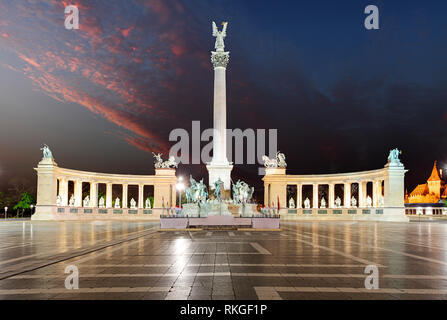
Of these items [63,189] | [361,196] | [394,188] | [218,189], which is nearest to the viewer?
[218,189]

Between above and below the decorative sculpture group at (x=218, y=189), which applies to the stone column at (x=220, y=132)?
above

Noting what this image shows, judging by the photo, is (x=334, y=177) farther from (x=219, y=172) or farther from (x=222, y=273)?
(x=222, y=273)

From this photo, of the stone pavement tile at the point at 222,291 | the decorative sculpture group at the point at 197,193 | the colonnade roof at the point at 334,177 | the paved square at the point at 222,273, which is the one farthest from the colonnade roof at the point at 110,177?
the stone pavement tile at the point at 222,291

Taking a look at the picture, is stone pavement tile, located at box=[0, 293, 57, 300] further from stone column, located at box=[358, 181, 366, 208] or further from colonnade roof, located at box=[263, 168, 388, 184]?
stone column, located at box=[358, 181, 366, 208]

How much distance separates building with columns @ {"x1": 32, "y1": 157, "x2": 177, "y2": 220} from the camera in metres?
81.6

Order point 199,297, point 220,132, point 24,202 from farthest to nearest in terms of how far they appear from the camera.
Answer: point 24,202 < point 220,132 < point 199,297

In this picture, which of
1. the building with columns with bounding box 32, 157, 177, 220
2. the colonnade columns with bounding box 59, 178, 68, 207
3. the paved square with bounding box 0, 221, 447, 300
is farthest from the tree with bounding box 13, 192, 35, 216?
the paved square with bounding box 0, 221, 447, 300

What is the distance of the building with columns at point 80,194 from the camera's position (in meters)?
81.6

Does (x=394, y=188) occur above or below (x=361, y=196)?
above

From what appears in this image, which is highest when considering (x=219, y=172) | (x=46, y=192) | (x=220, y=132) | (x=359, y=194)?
(x=220, y=132)

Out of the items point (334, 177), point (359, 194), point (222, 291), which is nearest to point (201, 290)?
point (222, 291)

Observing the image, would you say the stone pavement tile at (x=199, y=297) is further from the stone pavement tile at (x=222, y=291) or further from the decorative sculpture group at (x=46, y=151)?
the decorative sculpture group at (x=46, y=151)

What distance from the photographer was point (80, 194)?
315ft
